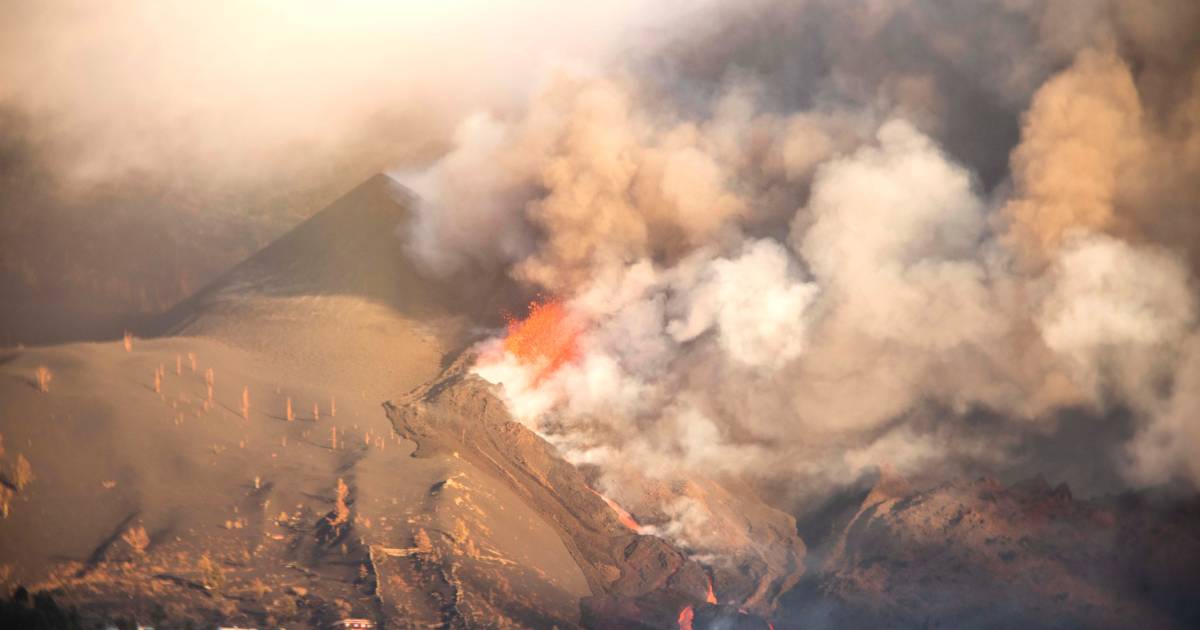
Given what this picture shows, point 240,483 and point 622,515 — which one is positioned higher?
point 622,515

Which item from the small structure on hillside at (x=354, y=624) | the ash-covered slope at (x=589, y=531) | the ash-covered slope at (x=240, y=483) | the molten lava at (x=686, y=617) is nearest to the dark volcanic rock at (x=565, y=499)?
the ash-covered slope at (x=589, y=531)

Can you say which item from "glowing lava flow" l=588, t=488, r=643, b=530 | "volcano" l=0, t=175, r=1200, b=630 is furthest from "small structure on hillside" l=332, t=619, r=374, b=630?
"glowing lava flow" l=588, t=488, r=643, b=530

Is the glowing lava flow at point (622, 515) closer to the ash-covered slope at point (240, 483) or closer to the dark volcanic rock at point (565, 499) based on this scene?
the dark volcanic rock at point (565, 499)

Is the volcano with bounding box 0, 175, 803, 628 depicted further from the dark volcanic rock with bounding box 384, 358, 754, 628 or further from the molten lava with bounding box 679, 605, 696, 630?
the molten lava with bounding box 679, 605, 696, 630

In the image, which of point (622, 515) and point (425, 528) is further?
point (622, 515)

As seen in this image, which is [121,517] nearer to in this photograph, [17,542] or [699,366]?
[17,542]

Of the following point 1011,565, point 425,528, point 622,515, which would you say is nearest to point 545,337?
point 622,515

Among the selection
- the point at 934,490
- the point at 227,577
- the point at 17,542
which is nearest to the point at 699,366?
the point at 934,490

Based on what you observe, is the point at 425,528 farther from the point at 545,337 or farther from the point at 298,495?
the point at 545,337
